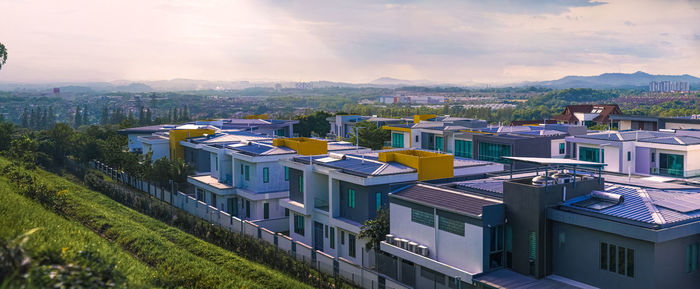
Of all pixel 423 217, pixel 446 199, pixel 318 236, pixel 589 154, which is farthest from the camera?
pixel 589 154

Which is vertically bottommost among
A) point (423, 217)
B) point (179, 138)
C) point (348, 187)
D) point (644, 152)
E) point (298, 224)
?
point (298, 224)

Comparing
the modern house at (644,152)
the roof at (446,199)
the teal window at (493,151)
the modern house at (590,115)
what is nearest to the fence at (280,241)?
the roof at (446,199)

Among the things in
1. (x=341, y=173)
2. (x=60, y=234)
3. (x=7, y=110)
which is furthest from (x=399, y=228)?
(x=7, y=110)

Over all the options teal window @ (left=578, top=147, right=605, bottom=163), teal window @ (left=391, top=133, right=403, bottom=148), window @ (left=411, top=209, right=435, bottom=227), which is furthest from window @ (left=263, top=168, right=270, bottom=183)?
teal window @ (left=391, top=133, right=403, bottom=148)

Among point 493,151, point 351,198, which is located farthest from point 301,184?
point 493,151

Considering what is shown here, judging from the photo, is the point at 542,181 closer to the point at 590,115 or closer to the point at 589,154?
the point at 589,154

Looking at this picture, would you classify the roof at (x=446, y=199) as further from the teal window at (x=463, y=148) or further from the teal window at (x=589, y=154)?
the teal window at (x=463, y=148)
